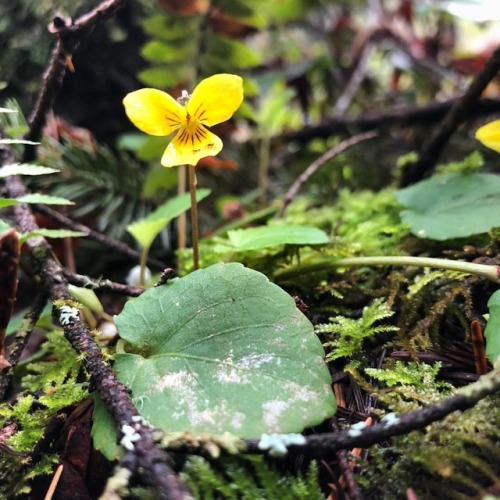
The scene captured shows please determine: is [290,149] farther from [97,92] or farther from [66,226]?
[66,226]

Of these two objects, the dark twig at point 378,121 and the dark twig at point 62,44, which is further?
the dark twig at point 378,121

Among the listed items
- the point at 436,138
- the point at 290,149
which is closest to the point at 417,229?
the point at 436,138

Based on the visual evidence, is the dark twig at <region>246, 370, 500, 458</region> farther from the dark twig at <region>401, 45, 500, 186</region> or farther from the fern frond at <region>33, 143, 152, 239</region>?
the fern frond at <region>33, 143, 152, 239</region>

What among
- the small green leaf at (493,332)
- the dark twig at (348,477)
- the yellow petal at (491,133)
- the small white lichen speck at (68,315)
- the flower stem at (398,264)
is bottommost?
the dark twig at (348,477)

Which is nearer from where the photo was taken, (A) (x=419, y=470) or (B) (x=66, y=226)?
(A) (x=419, y=470)

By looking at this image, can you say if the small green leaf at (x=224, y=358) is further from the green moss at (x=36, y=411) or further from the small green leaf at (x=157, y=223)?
the small green leaf at (x=157, y=223)

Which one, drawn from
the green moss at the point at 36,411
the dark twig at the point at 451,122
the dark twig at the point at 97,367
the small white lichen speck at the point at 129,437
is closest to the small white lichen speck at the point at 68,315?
the dark twig at the point at 97,367

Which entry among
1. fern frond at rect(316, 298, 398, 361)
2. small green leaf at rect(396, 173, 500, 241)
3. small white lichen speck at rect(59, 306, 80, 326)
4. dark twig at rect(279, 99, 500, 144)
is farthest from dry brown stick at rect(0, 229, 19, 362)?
dark twig at rect(279, 99, 500, 144)
